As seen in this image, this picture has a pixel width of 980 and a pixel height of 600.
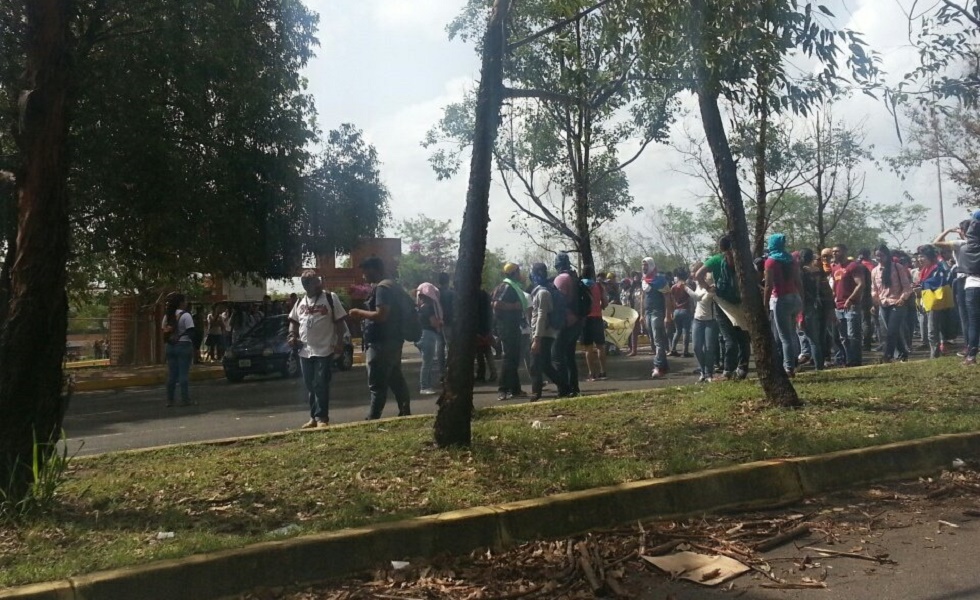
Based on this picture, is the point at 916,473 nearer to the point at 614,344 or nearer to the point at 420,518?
the point at 420,518

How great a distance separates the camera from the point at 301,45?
63.9ft

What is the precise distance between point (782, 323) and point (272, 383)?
449 inches

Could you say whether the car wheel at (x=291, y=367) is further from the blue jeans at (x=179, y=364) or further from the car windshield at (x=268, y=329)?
the blue jeans at (x=179, y=364)

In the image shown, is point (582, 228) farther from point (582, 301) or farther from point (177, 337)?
point (582, 301)

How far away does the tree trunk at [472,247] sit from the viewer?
6453 millimetres

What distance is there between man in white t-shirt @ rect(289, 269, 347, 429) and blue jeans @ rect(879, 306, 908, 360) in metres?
8.26

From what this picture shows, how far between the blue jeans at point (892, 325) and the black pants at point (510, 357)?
564 cm

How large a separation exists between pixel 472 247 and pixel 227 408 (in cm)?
830

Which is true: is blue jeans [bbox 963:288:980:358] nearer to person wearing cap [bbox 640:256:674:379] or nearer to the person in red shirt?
the person in red shirt

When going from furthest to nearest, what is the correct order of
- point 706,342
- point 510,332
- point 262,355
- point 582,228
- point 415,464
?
point 582,228 < point 262,355 < point 706,342 < point 510,332 < point 415,464

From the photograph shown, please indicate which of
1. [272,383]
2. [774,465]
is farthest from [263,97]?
[774,465]

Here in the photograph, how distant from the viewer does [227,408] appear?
13.5 meters

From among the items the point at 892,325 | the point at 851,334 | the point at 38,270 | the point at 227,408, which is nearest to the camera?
the point at 38,270

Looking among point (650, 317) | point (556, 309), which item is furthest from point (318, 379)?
point (650, 317)
